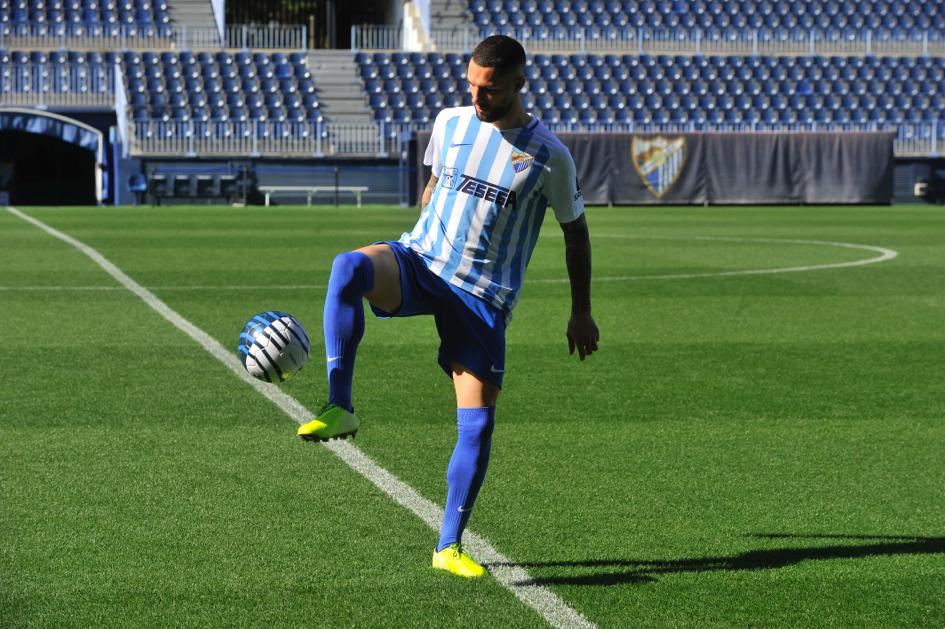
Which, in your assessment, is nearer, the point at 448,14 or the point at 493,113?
the point at 493,113

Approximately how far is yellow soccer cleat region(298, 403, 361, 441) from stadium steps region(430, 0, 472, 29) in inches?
1633

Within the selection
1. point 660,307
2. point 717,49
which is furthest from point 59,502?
point 717,49

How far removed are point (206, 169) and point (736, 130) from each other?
1493 centimetres

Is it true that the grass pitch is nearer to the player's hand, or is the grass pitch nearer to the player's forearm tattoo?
the player's hand

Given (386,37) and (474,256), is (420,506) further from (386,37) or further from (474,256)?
(386,37)

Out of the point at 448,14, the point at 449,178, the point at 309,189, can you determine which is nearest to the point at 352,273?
the point at 449,178

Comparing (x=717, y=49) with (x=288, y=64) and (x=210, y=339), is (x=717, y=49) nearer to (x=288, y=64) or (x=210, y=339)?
(x=288, y=64)

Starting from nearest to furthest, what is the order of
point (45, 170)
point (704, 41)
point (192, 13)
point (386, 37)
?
1. point (45, 170)
2. point (192, 13)
3. point (704, 41)
4. point (386, 37)

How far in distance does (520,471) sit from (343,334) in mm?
2195

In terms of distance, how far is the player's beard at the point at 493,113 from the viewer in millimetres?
4492

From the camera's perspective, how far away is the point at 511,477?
6.22m

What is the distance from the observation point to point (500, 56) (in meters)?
4.38

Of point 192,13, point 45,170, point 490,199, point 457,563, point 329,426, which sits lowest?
point 457,563

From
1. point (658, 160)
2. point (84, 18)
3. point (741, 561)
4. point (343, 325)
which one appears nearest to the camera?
point (343, 325)
